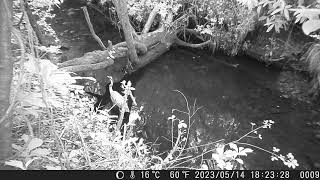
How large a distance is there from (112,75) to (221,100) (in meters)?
3.06

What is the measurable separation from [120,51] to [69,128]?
6.56 meters

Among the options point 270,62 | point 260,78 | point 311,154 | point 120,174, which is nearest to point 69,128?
point 120,174

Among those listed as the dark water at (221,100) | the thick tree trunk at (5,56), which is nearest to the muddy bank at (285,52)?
the dark water at (221,100)

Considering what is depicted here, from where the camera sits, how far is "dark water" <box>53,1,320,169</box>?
730 centimetres

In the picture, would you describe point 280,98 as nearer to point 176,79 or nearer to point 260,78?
point 260,78

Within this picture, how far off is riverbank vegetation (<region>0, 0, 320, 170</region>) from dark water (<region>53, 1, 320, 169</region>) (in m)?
0.28

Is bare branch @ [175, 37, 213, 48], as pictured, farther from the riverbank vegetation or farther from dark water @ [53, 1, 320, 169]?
dark water @ [53, 1, 320, 169]

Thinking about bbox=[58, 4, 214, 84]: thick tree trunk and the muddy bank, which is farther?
the muddy bank

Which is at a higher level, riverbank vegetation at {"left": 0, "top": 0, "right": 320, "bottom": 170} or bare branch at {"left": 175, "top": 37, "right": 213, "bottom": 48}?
riverbank vegetation at {"left": 0, "top": 0, "right": 320, "bottom": 170}

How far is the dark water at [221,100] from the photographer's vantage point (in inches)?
287

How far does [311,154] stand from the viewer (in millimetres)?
6973

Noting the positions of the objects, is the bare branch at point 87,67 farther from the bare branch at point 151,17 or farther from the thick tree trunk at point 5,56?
the thick tree trunk at point 5,56

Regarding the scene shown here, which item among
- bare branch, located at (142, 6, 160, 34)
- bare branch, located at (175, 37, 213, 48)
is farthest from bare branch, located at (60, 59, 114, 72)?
bare branch, located at (175, 37, 213, 48)

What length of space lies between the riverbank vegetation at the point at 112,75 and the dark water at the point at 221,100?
277mm
